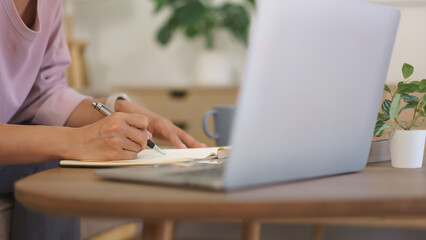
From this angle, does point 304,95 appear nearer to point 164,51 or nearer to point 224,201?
point 224,201

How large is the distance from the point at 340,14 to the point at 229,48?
9.45 ft

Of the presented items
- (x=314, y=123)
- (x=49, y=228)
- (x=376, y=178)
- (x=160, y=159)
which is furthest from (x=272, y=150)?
(x=49, y=228)

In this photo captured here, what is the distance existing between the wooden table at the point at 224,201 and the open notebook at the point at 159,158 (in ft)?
0.59

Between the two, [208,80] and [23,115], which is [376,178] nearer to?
[23,115]

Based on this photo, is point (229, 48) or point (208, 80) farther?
point (229, 48)

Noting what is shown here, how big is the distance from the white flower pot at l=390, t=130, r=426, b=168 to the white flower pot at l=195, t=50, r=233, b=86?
7.80 feet

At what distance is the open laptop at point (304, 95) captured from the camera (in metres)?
0.50

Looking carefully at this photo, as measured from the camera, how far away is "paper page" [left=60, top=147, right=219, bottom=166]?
0.75m

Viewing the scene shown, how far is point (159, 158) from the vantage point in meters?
0.82

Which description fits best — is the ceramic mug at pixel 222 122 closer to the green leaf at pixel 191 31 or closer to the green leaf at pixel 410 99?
the green leaf at pixel 410 99

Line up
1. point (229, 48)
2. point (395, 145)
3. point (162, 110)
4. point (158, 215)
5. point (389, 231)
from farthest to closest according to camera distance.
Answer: point (229, 48), point (162, 110), point (389, 231), point (395, 145), point (158, 215)

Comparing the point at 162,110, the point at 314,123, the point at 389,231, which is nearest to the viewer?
the point at 314,123

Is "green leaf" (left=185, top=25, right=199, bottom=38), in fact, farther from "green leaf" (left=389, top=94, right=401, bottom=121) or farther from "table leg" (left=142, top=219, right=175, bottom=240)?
"table leg" (left=142, top=219, right=175, bottom=240)

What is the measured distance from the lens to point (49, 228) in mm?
1078
